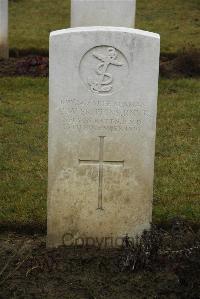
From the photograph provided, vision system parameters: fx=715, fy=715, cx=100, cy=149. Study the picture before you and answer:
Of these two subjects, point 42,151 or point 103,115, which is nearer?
point 103,115

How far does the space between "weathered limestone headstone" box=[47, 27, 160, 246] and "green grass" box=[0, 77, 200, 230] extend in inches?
30.4

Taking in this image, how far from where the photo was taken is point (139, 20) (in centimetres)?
1733

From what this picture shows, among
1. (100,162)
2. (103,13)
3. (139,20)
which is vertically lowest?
(100,162)

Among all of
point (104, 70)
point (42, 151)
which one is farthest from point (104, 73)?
point (42, 151)

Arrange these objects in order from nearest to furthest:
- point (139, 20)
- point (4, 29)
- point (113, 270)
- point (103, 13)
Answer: point (113, 270) < point (103, 13) < point (4, 29) < point (139, 20)

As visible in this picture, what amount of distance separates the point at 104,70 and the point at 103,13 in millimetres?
1116

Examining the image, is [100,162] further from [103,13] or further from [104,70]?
[103,13]

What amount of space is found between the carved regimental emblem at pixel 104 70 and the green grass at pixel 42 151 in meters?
1.53

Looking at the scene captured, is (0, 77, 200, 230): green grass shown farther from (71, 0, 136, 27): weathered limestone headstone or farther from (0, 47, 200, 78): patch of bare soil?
(71, 0, 136, 27): weathered limestone headstone

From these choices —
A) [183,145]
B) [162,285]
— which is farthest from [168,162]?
[162,285]

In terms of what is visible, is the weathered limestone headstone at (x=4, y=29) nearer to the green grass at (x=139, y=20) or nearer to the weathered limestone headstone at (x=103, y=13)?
the green grass at (x=139, y=20)

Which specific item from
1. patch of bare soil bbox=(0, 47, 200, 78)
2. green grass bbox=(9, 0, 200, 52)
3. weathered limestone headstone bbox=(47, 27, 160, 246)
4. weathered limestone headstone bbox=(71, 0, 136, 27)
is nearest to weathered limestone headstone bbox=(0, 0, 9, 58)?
patch of bare soil bbox=(0, 47, 200, 78)

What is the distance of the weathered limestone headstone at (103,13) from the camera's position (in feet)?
19.8

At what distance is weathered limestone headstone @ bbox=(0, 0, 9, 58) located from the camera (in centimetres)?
1286
